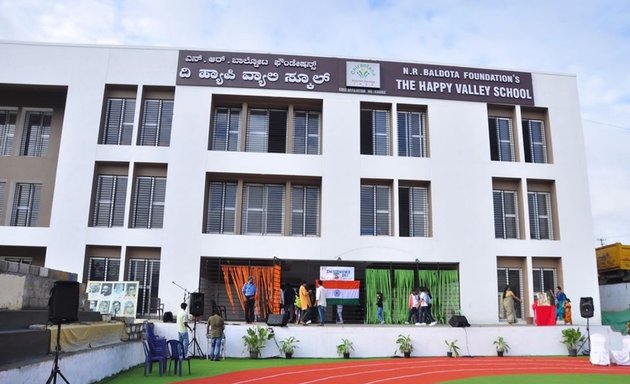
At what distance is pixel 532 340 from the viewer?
18875 mm

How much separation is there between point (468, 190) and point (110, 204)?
50.5ft

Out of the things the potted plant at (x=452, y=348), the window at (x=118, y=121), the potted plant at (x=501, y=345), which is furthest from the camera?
the window at (x=118, y=121)

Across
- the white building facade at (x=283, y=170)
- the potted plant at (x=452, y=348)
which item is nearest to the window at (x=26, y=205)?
the white building facade at (x=283, y=170)

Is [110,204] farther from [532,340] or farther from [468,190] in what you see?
[532,340]

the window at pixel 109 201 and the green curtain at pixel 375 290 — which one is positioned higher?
the window at pixel 109 201

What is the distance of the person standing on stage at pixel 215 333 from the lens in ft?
51.7

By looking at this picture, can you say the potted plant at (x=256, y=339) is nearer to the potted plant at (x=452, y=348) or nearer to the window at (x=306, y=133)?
the potted plant at (x=452, y=348)

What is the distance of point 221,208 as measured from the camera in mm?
23391

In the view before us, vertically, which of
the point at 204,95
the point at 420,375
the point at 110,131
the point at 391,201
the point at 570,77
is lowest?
the point at 420,375

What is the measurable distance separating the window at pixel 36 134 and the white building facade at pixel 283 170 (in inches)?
2.3

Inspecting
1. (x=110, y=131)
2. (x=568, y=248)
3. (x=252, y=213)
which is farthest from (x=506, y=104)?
(x=110, y=131)

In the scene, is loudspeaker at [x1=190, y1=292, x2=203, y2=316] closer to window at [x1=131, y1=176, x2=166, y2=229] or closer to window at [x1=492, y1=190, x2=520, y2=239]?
window at [x1=131, y1=176, x2=166, y2=229]

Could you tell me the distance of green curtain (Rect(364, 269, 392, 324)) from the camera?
2181cm

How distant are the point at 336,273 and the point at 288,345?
4.62 meters
